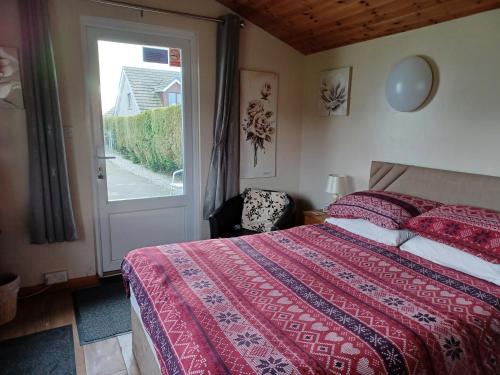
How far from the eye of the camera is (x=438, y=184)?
2.47m

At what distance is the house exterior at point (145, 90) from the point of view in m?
3.05

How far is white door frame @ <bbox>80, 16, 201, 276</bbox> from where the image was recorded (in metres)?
2.85

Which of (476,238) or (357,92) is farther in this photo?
(357,92)

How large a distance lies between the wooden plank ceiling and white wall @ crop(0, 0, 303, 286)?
0.27 metres

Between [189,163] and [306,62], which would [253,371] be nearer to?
[189,163]

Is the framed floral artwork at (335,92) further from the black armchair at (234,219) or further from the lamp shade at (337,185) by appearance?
the black armchair at (234,219)

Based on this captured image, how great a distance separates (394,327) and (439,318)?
231mm

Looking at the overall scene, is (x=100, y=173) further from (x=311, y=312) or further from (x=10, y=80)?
(x=311, y=312)

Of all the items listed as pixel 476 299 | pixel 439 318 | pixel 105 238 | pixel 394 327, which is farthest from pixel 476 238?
pixel 105 238

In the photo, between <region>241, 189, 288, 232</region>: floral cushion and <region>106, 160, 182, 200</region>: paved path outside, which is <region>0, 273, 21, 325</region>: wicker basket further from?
<region>241, 189, 288, 232</region>: floral cushion

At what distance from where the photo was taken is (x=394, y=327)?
4.43 ft

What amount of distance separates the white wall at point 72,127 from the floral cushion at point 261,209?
511mm

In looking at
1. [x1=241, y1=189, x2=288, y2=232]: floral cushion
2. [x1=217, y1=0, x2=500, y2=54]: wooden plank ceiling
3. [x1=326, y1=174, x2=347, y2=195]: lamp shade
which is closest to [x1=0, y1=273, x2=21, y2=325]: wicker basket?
[x1=241, y1=189, x2=288, y2=232]: floral cushion

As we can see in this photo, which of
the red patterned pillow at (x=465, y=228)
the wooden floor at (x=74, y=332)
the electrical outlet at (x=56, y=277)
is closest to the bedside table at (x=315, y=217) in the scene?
the red patterned pillow at (x=465, y=228)
